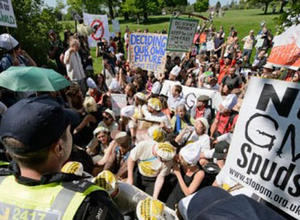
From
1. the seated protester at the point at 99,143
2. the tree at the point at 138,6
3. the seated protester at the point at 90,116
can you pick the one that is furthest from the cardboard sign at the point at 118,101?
the tree at the point at 138,6

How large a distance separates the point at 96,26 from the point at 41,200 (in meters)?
8.59

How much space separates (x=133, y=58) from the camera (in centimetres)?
668

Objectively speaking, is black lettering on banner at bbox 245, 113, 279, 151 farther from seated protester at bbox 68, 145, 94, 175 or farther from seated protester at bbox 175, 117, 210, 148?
seated protester at bbox 68, 145, 94, 175

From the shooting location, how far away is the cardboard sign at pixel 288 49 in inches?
138

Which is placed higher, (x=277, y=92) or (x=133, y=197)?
(x=277, y=92)

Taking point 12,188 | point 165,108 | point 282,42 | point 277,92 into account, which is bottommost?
point 165,108

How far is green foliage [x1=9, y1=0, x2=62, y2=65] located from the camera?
844cm

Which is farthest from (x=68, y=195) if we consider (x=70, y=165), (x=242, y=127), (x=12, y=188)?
(x=242, y=127)

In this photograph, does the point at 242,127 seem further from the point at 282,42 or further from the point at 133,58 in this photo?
the point at 133,58

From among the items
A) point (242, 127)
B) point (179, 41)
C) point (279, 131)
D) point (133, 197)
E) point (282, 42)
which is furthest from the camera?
point (179, 41)

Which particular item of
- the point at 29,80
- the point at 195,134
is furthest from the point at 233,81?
the point at 29,80

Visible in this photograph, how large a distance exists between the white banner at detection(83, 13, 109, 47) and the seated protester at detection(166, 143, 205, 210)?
22.6ft

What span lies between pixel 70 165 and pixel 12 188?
922mm

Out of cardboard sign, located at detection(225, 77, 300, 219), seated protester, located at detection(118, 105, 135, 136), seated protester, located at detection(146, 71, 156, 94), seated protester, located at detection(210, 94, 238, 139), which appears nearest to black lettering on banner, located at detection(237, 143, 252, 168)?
cardboard sign, located at detection(225, 77, 300, 219)
